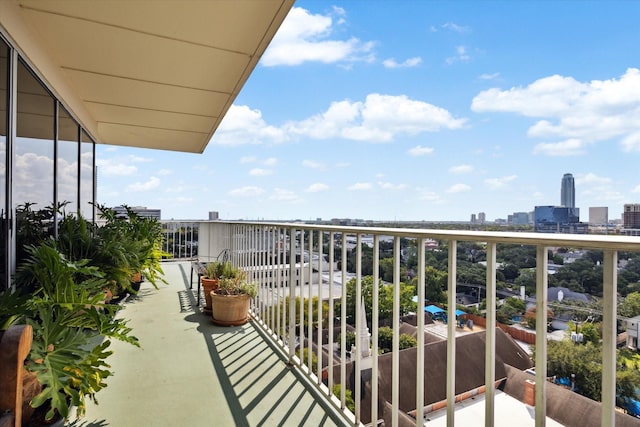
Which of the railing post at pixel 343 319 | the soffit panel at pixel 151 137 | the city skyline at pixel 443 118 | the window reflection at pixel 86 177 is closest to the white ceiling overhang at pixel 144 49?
the window reflection at pixel 86 177

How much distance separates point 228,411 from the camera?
1839 mm

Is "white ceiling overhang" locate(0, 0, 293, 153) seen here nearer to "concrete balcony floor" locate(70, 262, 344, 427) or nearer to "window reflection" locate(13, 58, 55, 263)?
"window reflection" locate(13, 58, 55, 263)

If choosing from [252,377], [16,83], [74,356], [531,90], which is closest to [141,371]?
[252,377]

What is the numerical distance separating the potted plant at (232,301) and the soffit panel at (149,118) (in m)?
2.21

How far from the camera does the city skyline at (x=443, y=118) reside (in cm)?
2281

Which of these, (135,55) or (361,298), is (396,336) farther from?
(135,55)

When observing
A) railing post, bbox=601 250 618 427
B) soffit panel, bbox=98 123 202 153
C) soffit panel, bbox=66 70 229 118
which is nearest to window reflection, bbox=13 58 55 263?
soffit panel, bbox=66 70 229 118

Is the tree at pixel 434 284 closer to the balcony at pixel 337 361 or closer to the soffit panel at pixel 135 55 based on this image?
the balcony at pixel 337 361

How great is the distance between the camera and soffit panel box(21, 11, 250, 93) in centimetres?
236

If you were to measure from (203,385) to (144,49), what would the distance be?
249 centimetres

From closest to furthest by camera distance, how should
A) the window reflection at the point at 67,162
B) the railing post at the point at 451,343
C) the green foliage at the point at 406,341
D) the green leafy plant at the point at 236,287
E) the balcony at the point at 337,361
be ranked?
the balcony at the point at 337,361
the railing post at the point at 451,343
the green foliage at the point at 406,341
the window reflection at the point at 67,162
the green leafy plant at the point at 236,287

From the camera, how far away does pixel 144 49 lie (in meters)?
2.61

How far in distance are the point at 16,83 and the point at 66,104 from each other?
118 centimetres

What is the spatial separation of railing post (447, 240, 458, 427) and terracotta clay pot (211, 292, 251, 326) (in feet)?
7.78
